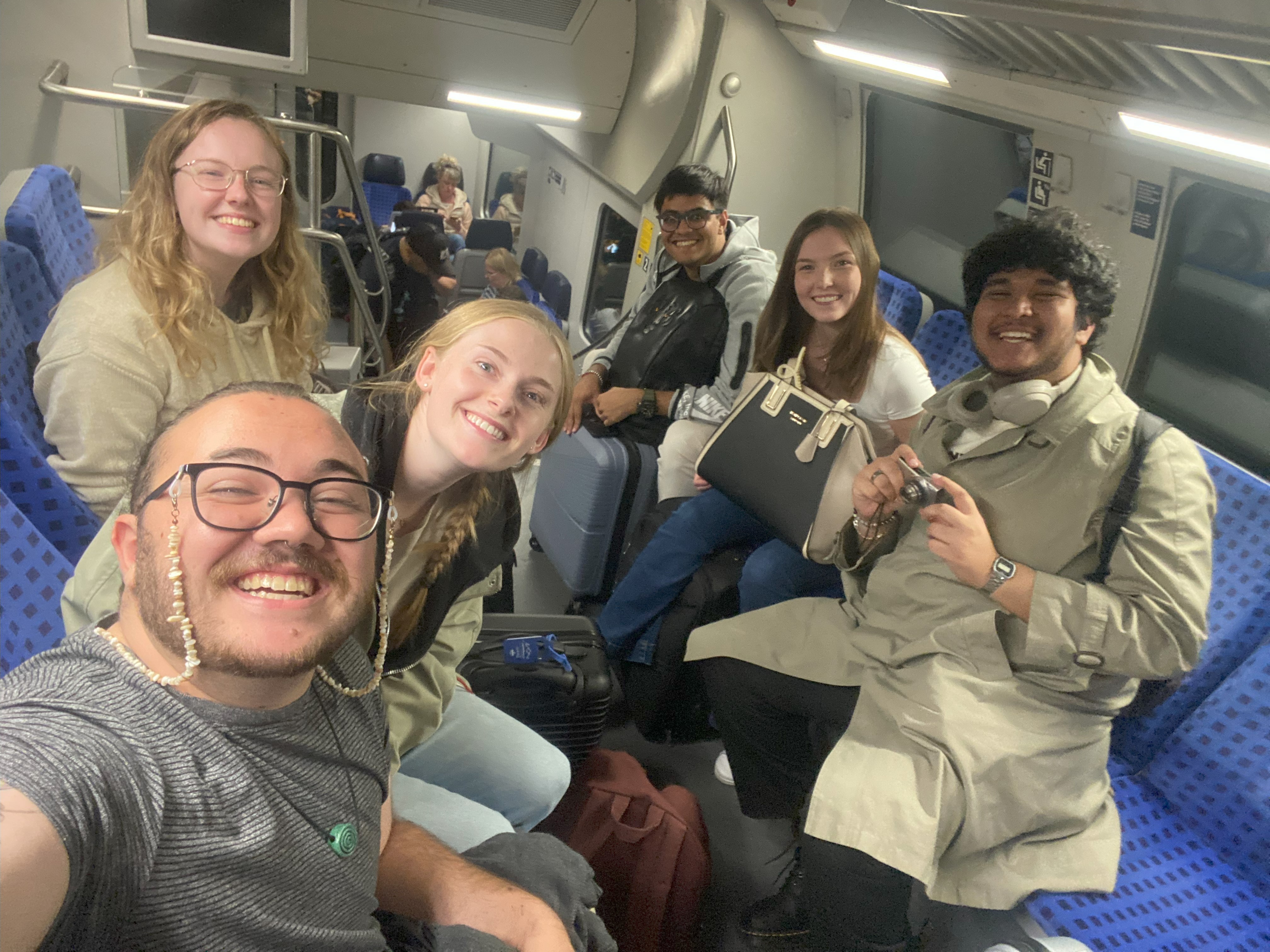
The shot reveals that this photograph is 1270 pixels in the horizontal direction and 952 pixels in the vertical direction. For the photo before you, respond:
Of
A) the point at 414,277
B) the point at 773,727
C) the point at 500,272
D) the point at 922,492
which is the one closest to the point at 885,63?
the point at 922,492

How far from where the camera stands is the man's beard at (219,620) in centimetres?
96

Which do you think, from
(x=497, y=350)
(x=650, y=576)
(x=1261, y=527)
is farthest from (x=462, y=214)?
(x=1261, y=527)

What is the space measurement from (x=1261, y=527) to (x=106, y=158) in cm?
430

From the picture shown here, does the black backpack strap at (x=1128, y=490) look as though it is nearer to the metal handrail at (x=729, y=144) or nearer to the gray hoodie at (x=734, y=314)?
the gray hoodie at (x=734, y=314)

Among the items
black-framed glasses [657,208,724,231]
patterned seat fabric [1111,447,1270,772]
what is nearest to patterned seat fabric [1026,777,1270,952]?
patterned seat fabric [1111,447,1270,772]

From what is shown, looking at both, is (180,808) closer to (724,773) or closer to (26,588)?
(26,588)

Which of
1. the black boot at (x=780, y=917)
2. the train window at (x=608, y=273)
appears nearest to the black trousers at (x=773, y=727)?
the black boot at (x=780, y=917)

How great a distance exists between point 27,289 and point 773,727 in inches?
89.2

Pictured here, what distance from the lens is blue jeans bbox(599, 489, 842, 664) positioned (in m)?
2.75

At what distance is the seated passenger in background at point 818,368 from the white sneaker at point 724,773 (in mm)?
509

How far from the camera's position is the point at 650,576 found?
279 cm

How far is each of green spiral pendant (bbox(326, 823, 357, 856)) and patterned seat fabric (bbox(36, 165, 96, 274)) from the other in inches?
85.6

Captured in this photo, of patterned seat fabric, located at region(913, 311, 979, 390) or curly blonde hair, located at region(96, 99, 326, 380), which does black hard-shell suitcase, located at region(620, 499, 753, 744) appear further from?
curly blonde hair, located at region(96, 99, 326, 380)

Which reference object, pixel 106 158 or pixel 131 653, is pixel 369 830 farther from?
pixel 106 158
